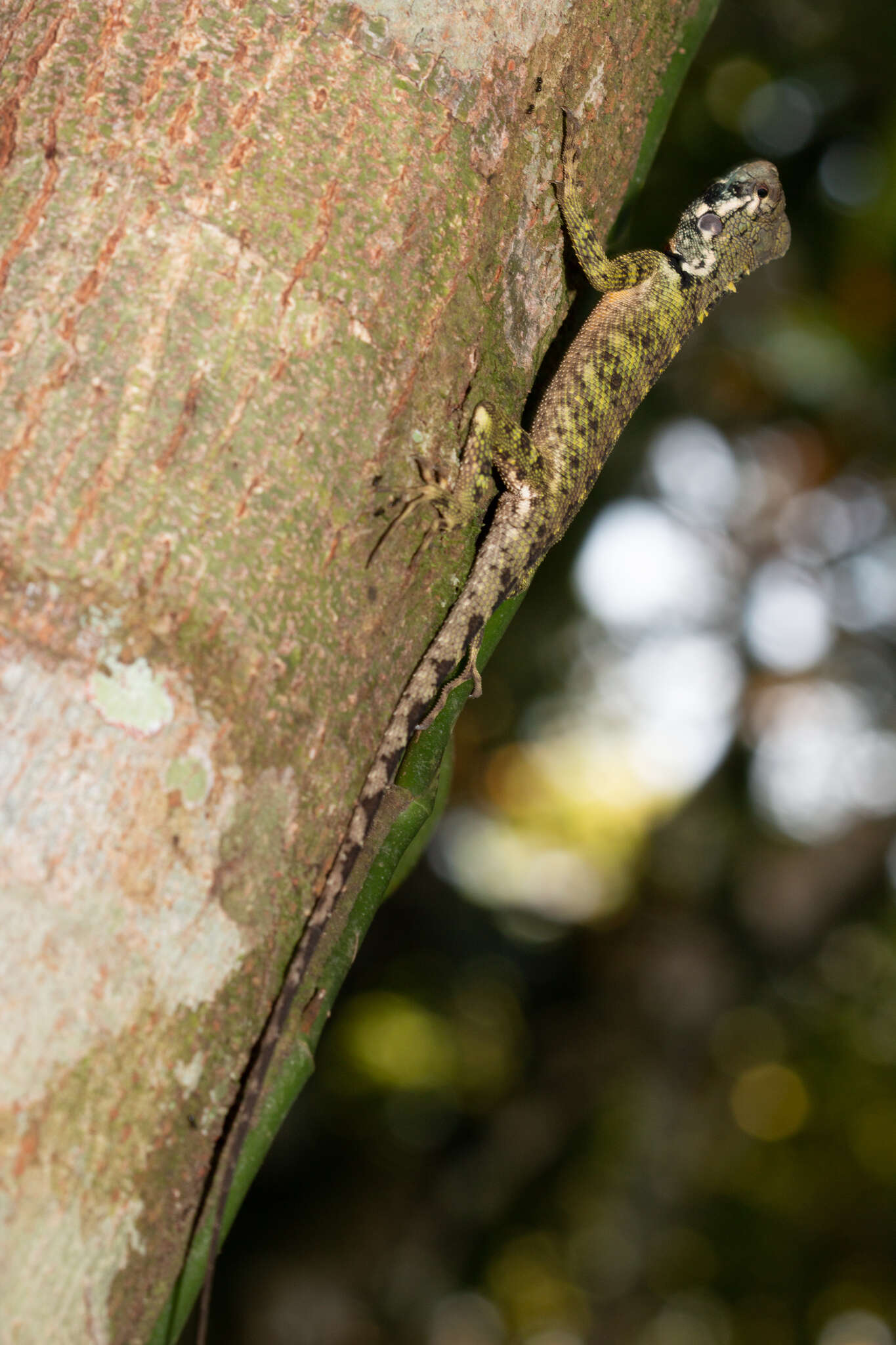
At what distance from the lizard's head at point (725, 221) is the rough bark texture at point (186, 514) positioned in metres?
2.50

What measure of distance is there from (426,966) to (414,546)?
10.6 metres

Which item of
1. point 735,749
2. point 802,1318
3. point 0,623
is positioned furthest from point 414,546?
point 802,1318

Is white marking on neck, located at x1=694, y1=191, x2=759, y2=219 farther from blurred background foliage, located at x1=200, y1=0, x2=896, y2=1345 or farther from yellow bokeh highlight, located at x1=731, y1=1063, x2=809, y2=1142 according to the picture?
yellow bokeh highlight, located at x1=731, y1=1063, x2=809, y2=1142

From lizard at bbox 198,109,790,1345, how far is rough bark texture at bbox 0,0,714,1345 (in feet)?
0.26

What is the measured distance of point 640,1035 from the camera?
7.72m

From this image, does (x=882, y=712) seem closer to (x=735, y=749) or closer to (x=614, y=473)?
(x=735, y=749)

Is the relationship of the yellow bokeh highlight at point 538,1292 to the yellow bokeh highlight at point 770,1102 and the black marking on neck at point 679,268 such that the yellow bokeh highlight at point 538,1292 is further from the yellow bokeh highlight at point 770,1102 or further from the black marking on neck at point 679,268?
the black marking on neck at point 679,268

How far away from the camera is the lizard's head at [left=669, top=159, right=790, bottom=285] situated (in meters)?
4.34

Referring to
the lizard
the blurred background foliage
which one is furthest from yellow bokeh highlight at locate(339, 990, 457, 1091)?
the lizard

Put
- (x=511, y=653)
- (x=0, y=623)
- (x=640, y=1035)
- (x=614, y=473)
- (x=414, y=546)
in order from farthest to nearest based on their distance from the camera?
1. (x=511, y=653)
2. (x=614, y=473)
3. (x=640, y=1035)
4. (x=414, y=546)
5. (x=0, y=623)

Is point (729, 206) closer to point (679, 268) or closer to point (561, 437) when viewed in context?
point (679, 268)

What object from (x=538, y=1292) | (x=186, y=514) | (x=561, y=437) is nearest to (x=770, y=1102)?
(x=538, y=1292)

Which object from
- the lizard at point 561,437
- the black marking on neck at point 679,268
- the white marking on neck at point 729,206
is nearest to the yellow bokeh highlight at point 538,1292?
the lizard at point 561,437

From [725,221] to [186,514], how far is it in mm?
3628
